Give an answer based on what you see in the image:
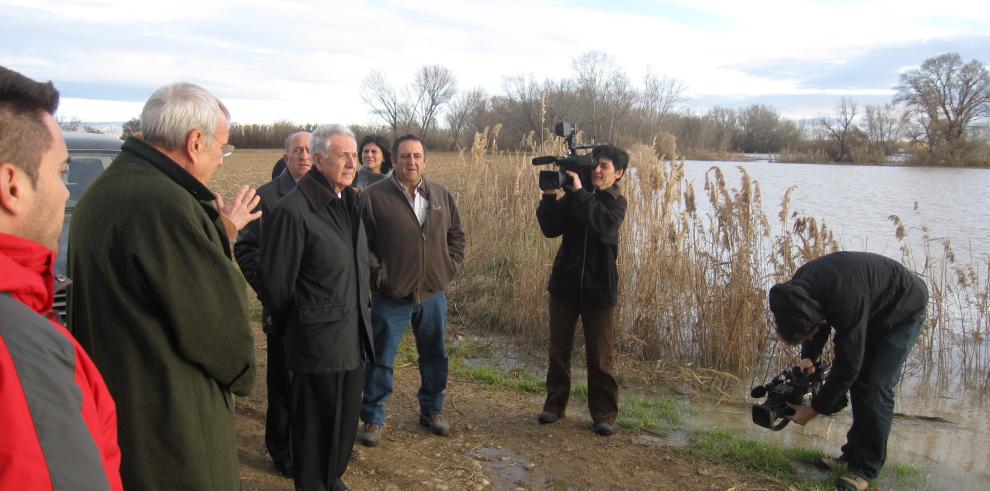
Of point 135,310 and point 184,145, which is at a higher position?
point 184,145

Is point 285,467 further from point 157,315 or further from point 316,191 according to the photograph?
point 157,315

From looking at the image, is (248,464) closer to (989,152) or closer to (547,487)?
(547,487)

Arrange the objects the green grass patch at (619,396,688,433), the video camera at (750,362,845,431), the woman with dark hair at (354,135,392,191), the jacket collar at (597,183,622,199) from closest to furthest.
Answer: the video camera at (750,362,845,431) < the jacket collar at (597,183,622,199) < the green grass patch at (619,396,688,433) < the woman with dark hair at (354,135,392,191)

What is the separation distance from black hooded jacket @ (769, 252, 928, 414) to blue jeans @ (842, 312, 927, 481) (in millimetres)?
46

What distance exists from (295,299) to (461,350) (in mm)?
3563

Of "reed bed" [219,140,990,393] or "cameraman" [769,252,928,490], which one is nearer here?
"cameraman" [769,252,928,490]

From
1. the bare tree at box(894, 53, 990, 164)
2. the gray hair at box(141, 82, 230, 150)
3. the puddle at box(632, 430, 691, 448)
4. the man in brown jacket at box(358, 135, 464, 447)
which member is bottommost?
the puddle at box(632, 430, 691, 448)

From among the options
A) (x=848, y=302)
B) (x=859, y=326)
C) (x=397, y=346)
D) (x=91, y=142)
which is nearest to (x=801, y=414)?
(x=859, y=326)

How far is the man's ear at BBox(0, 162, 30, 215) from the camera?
1225 mm

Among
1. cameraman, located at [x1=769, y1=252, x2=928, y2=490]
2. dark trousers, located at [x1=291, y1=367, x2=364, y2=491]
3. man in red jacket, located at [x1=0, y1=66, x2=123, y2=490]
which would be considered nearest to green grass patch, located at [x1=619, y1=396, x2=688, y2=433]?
cameraman, located at [x1=769, y1=252, x2=928, y2=490]

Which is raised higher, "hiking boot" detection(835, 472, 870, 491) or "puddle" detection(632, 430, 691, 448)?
"hiking boot" detection(835, 472, 870, 491)

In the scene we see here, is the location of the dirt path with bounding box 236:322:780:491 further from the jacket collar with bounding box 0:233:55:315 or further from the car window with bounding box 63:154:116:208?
the jacket collar with bounding box 0:233:55:315

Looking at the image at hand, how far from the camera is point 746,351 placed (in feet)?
19.6

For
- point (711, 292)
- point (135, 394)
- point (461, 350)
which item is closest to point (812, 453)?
point (711, 292)
